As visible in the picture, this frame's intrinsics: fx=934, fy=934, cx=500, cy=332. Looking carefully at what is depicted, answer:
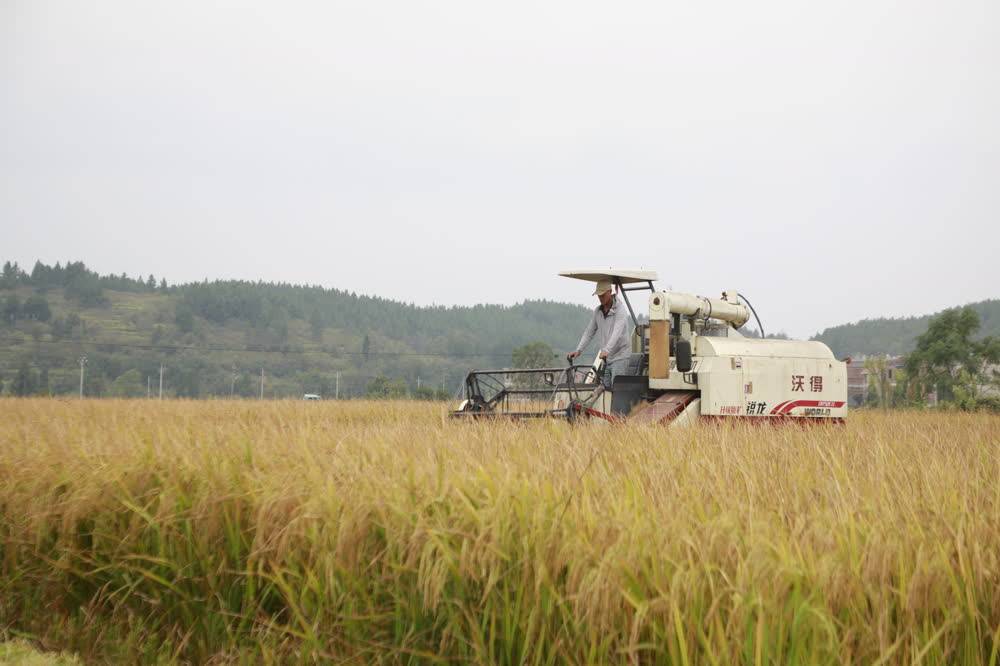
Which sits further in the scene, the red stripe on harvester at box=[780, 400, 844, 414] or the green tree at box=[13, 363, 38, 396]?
the green tree at box=[13, 363, 38, 396]

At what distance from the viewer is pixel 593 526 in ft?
12.0

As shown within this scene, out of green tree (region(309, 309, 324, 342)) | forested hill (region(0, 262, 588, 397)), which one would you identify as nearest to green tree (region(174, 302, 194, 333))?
forested hill (region(0, 262, 588, 397))

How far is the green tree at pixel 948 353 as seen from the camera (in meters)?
48.8

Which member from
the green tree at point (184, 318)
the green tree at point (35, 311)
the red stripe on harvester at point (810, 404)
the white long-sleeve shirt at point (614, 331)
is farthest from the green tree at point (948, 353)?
the green tree at point (35, 311)

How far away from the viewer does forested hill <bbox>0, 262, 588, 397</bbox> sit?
13125 cm

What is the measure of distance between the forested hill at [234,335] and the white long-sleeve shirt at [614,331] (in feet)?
365

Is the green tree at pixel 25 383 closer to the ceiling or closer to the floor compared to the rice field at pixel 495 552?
closer to the floor

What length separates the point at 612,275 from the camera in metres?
10.6

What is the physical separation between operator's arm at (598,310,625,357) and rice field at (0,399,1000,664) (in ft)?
12.6

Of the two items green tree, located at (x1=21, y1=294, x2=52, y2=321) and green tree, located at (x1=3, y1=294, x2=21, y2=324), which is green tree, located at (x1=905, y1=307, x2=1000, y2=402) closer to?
green tree, located at (x1=21, y1=294, x2=52, y2=321)

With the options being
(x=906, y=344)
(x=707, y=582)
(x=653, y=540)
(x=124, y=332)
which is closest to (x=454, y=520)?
(x=653, y=540)

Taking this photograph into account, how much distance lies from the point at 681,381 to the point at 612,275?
142 centimetres

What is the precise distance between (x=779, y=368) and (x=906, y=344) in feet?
460

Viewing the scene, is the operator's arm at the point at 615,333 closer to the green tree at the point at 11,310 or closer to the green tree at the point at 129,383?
the green tree at the point at 129,383
